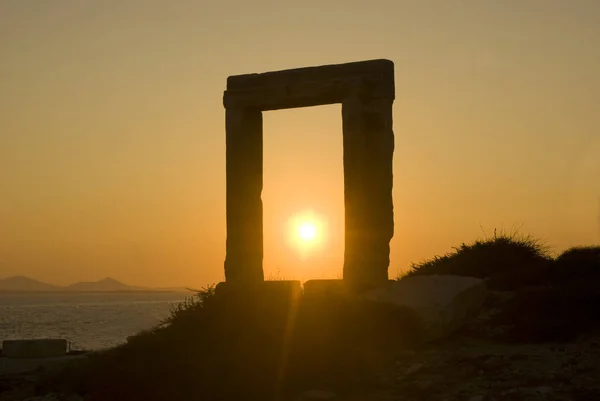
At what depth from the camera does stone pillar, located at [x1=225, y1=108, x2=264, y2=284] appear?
56.0 feet

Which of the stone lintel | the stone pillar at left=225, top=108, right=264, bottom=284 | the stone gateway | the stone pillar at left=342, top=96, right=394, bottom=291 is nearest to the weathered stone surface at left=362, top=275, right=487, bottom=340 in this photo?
the stone pillar at left=342, top=96, right=394, bottom=291

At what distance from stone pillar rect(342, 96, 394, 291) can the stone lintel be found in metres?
0.25

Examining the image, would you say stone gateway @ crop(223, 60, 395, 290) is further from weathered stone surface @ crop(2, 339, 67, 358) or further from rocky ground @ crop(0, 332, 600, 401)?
weathered stone surface @ crop(2, 339, 67, 358)

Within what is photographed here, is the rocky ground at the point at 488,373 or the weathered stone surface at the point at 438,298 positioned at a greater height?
the weathered stone surface at the point at 438,298

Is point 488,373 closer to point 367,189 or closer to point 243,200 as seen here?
point 367,189

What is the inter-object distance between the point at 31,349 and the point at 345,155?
23.7 ft

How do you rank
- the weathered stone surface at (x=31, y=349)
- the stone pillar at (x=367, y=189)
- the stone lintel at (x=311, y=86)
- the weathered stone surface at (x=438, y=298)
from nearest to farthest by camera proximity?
the weathered stone surface at (x=438, y=298), the stone pillar at (x=367, y=189), the stone lintel at (x=311, y=86), the weathered stone surface at (x=31, y=349)

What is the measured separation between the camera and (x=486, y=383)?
452 inches

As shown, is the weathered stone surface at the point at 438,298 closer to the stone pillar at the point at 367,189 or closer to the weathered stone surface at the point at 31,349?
the stone pillar at the point at 367,189

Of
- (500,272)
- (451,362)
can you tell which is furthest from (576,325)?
(500,272)

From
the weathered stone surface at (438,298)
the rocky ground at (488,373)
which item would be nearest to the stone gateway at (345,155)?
the weathered stone surface at (438,298)

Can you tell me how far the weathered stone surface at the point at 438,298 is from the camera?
13672mm

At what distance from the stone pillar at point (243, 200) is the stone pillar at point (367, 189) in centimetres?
194

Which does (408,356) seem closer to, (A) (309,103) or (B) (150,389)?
(B) (150,389)
